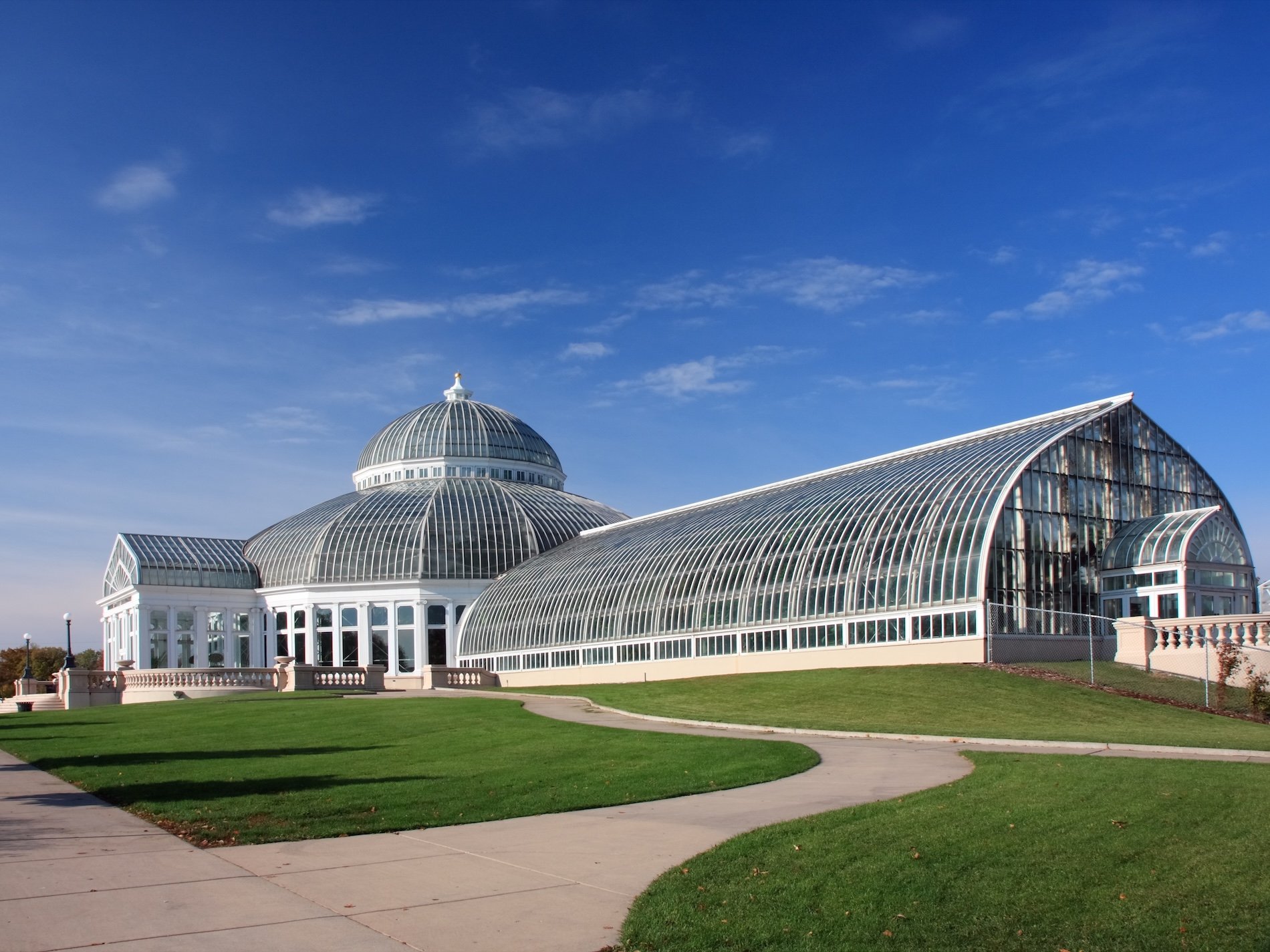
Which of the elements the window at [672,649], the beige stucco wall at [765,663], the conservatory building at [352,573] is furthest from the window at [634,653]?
the conservatory building at [352,573]

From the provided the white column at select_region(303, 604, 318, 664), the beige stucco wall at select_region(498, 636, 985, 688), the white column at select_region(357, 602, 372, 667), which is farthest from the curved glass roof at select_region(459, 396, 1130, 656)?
the white column at select_region(303, 604, 318, 664)

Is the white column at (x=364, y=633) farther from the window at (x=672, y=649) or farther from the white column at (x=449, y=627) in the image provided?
the window at (x=672, y=649)

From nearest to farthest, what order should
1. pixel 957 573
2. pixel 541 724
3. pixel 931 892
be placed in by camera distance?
pixel 931 892 < pixel 541 724 < pixel 957 573

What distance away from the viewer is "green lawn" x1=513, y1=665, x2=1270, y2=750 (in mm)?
26734

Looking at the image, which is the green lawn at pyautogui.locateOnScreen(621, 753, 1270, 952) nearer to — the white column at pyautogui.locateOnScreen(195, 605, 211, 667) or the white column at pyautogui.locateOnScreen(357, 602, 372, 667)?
the white column at pyautogui.locateOnScreen(357, 602, 372, 667)

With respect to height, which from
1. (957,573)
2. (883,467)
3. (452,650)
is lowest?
(452,650)

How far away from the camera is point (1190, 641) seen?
44.1m

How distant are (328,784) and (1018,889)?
11.8 m

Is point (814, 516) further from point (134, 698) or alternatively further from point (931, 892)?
point (931, 892)

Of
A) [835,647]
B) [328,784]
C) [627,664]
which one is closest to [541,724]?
[328,784]

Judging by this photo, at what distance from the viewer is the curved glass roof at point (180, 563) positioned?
9250 cm

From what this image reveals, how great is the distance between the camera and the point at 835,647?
52875 millimetres

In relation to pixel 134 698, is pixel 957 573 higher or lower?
higher

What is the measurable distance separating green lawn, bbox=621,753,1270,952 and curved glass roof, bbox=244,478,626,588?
251 ft
